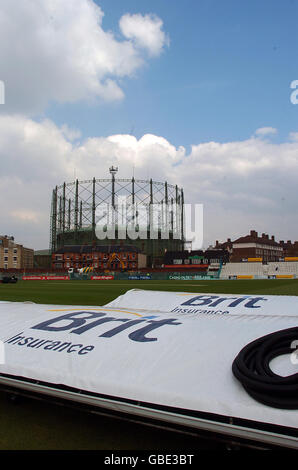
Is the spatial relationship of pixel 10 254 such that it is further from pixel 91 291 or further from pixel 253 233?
pixel 91 291

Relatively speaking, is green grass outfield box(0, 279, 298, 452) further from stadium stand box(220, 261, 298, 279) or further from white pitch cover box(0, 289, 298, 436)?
stadium stand box(220, 261, 298, 279)

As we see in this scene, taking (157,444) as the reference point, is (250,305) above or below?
above

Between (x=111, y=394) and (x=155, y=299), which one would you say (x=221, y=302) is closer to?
(x=155, y=299)

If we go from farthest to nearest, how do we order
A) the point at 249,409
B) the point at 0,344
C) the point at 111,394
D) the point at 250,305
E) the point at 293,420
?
1. the point at 250,305
2. the point at 0,344
3. the point at 111,394
4. the point at 249,409
5. the point at 293,420

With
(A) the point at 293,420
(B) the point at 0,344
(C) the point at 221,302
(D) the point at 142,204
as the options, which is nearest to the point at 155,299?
(C) the point at 221,302

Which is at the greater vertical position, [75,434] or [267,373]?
[267,373]

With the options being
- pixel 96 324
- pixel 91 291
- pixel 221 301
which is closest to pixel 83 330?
pixel 96 324

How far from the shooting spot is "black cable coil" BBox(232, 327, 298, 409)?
6.71ft

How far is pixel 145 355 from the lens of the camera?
2.70 meters

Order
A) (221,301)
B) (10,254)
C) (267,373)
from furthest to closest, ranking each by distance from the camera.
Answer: (10,254)
(221,301)
(267,373)

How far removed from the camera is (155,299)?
727 cm

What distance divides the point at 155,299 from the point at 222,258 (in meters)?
58.1

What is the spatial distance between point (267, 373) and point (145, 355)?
0.86 metres
